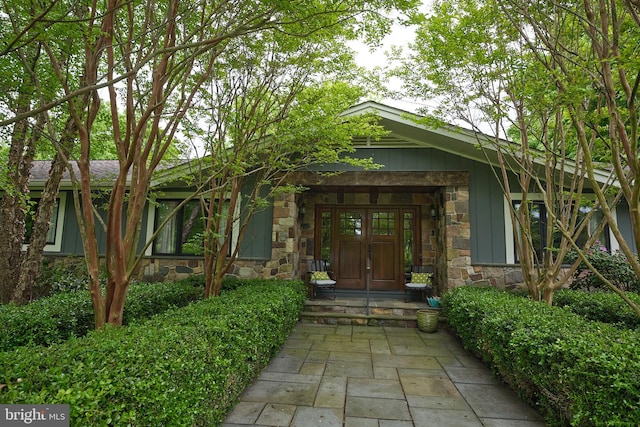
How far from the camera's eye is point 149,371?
1.60m

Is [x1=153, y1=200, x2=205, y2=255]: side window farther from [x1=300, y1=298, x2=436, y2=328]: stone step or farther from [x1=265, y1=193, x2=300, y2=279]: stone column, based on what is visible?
[x1=300, y1=298, x2=436, y2=328]: stone step

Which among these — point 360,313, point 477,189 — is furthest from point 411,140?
point 360,313

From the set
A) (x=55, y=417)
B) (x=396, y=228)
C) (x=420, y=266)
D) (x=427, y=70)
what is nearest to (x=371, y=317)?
(x=420, y=266)

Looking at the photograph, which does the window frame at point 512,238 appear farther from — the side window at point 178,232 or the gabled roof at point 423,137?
the side window at point 178,232

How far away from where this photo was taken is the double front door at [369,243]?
276 inches

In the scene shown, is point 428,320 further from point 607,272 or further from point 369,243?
point 607,272

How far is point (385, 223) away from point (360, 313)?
2.27m

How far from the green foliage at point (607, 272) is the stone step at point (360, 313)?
239 centimetres

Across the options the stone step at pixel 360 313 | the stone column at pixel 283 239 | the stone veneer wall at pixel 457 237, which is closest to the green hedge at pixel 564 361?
the stone step at pixel 360 313

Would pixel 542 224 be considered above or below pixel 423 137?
below

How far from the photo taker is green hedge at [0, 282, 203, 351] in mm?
2623

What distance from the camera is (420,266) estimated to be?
668 cm

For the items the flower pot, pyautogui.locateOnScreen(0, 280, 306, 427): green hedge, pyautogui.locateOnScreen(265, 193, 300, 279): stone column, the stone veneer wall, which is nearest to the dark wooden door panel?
pyautogui.locateOnScreen(265, 193, 300, 279): stone column

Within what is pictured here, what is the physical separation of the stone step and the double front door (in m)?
1.14
